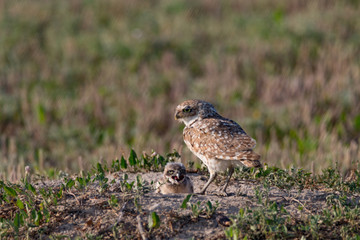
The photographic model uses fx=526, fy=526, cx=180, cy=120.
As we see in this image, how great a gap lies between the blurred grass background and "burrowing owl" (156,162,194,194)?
259 centimetres

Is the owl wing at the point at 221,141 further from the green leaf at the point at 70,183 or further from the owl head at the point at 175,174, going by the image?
the green leaf at the point at 70,183

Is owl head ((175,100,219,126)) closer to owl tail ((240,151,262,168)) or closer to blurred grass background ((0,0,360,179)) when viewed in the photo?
owl tail ((240,151,262,168))

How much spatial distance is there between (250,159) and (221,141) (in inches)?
18.3

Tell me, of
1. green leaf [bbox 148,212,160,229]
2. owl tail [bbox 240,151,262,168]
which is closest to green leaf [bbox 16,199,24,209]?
green leaf [bbox 148,212,160,229]

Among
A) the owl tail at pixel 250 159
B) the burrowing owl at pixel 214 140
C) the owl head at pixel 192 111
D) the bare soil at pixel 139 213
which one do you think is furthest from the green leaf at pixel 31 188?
the owl tail at pixel 250 159

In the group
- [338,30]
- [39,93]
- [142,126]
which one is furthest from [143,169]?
[338,30]

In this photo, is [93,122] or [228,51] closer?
[93,122]

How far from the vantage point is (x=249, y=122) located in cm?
1062

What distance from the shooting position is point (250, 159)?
5039mm

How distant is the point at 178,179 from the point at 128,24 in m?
11.3

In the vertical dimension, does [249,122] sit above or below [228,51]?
below

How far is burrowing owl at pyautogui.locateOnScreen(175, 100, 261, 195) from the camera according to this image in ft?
17.1

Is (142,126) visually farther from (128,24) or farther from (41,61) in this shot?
(128,24)

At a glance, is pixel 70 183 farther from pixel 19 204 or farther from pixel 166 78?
pixel 166 78
